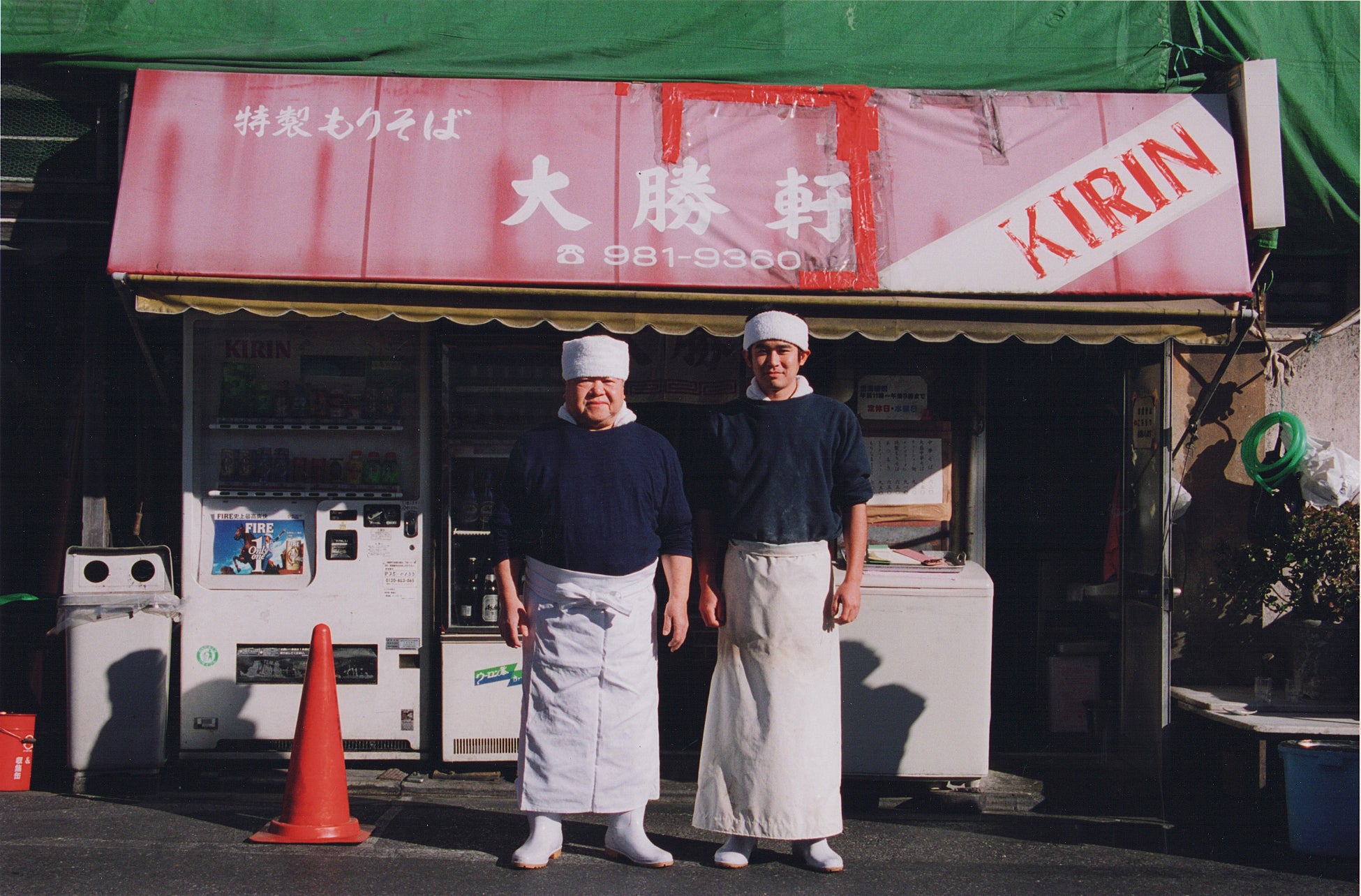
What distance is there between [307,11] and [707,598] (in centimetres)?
428

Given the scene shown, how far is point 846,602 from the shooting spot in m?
4.35

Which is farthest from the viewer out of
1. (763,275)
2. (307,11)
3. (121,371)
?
(121,371)

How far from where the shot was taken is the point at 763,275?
18.2 feet

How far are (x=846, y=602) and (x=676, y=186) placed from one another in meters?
2.56

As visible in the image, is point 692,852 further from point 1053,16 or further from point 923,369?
point 1053,16

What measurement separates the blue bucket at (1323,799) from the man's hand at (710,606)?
2849 mm

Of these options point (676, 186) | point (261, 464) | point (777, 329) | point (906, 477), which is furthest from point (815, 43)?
point (261, 464)

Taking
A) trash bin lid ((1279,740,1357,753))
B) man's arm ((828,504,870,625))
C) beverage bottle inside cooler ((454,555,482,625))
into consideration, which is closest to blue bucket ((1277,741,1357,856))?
trash bin lid ((1279,740,1357,753))

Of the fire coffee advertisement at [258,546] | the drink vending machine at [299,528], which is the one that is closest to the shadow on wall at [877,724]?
the drink vending machine at [299,528]

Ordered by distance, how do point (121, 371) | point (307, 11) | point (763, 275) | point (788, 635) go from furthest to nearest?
point (121, 371), point (307, 11), point (763, 275), point (788, 635)

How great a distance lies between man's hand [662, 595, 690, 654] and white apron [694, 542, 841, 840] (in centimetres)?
20

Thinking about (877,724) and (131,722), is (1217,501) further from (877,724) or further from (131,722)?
(131,722)

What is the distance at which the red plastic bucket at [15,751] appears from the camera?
18.0 feet

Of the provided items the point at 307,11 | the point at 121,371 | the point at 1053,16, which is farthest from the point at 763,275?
the point at 121,371
